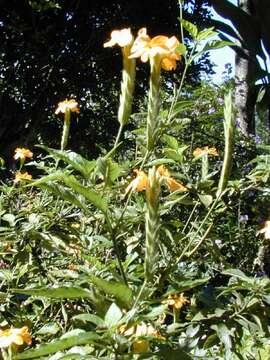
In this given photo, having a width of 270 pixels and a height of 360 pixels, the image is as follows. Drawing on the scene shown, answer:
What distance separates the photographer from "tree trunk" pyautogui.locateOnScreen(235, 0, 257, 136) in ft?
19.8

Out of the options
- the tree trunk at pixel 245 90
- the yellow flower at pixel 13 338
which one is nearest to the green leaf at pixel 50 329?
the yellow flower at pixel 13 338

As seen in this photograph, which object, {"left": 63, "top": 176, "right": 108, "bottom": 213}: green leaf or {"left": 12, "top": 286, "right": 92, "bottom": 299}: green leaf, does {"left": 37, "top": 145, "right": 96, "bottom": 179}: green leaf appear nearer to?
{"left": 63, "top": 176, "right": 108, "bottom": 213}: green leaf

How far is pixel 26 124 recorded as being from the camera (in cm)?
461

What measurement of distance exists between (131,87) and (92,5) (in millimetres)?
4118

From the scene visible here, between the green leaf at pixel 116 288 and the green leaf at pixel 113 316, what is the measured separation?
0.02 metres

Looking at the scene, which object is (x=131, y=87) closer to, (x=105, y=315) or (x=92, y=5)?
(x=105, y=315)

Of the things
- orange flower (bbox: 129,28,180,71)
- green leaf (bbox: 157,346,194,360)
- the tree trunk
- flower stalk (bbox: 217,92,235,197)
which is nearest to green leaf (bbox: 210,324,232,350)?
green leaf (bbox: 157,346,194,360)

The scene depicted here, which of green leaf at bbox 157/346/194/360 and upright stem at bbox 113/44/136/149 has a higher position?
upright stem at bbox 113/44/136/149

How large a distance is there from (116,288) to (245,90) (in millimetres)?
5918

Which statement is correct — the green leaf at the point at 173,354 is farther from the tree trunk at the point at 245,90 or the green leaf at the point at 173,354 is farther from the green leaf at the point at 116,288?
the tree trunk at the point at 245,90

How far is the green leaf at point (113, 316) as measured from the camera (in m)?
0.77

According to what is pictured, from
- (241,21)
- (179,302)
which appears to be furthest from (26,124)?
(241,21)

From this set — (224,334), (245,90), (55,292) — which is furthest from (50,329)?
(245,90)

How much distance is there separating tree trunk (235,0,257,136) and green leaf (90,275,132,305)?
506 centimetres
